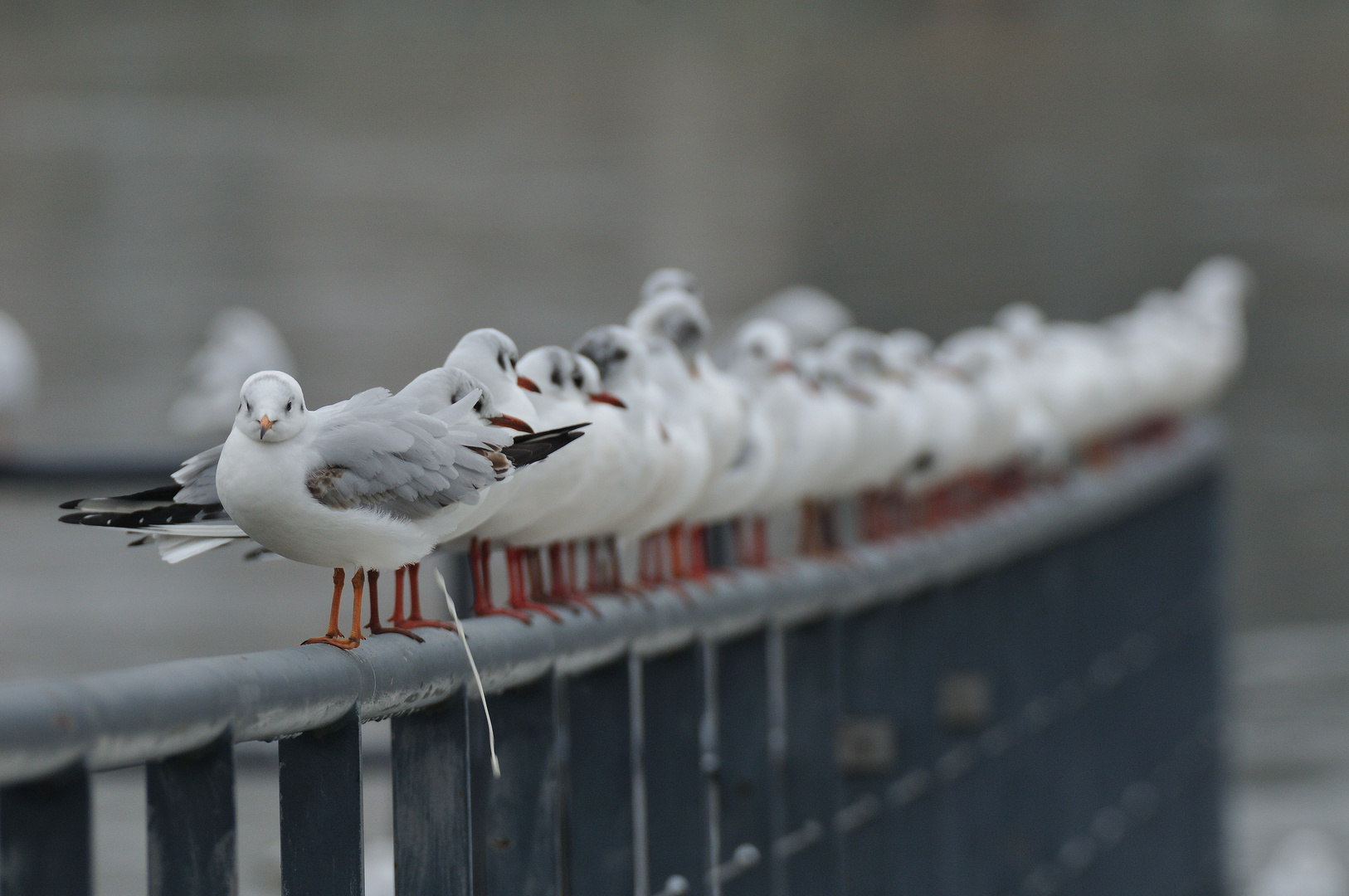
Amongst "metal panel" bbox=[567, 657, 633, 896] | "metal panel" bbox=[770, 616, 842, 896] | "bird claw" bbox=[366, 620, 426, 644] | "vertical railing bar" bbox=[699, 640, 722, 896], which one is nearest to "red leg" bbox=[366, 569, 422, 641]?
"bird claw" bbox=[366, 620, 426, 644]

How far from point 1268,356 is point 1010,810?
26.7m

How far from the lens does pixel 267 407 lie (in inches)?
125

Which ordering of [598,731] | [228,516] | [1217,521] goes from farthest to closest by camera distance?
[1217,521]
[598,731]
[228,516]

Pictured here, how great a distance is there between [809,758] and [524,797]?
2.07 m

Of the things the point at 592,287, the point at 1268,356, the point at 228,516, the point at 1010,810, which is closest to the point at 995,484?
the point at 1010,810

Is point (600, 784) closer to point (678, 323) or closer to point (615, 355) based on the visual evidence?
point (615, 355)

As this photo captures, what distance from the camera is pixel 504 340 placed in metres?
4.11

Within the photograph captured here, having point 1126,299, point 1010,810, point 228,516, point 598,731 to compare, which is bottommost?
point 1010,810

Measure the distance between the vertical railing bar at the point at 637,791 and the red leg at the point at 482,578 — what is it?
0.34 meters

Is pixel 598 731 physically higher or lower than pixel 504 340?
lower

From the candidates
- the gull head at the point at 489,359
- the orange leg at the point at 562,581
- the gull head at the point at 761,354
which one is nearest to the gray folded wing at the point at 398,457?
the gull head at the point at 489,359

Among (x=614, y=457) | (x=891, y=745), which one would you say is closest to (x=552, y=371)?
(x=614, y=457)

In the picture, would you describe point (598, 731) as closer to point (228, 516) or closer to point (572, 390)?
point (572, 390)

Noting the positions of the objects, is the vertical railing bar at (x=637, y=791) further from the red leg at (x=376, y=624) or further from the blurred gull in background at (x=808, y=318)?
the blurred gull in background at (x=808, y=318)
